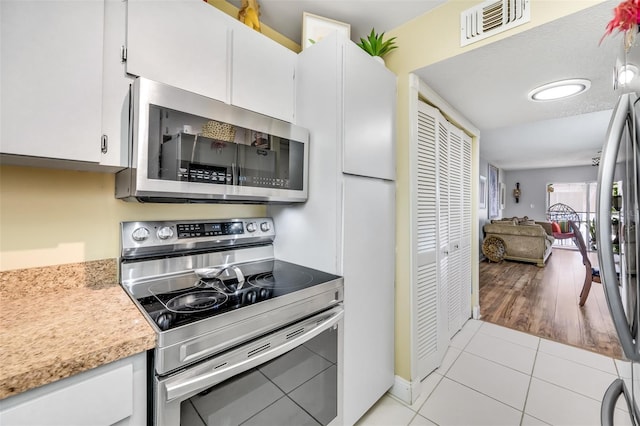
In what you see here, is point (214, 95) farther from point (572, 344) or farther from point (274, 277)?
point (572, 344)

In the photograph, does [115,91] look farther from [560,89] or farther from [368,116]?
[560,89]

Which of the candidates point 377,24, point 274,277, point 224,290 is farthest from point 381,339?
point 377,24

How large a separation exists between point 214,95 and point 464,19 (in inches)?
56.3

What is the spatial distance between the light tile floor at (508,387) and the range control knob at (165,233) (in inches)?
57.5

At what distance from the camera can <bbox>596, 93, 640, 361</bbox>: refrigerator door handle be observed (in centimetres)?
58

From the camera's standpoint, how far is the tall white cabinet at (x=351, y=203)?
4.33ft

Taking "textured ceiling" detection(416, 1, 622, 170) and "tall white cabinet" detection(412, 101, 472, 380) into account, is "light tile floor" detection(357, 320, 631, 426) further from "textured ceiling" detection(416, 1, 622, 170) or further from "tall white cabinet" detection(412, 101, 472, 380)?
"textured ceiling" detection(416, 1, 622, 170)

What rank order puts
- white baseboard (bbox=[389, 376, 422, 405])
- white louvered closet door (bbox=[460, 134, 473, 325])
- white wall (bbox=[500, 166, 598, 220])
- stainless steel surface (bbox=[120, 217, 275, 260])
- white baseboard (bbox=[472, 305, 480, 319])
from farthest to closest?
white wall (bbox=[500, 166, 598, 220])
white baseboard (bbox=[472, 305, 480, 319])
white louvered closet door (bbox=[460, 134, 473, 325])
white baseboard (bbox=[389, 376, 422, 405])
stainless steel surface (bbox=[120, 217, 275, 260])

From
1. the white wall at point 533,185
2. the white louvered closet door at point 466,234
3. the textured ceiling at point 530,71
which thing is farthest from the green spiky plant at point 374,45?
the white wall at point 533,185


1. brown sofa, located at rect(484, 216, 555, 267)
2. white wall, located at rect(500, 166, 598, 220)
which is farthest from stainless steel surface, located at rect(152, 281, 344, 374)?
white wall, located at rect(500, 166, 598, 220)

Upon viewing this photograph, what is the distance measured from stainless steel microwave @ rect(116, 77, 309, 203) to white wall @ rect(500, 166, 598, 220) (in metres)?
9.89

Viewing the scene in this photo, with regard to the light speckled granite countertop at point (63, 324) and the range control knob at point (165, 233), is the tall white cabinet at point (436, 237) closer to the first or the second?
the range control knob at point (165, 233)

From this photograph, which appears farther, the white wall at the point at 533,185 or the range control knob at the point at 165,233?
the white wall at the point at 533,185

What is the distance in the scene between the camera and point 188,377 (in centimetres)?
77
